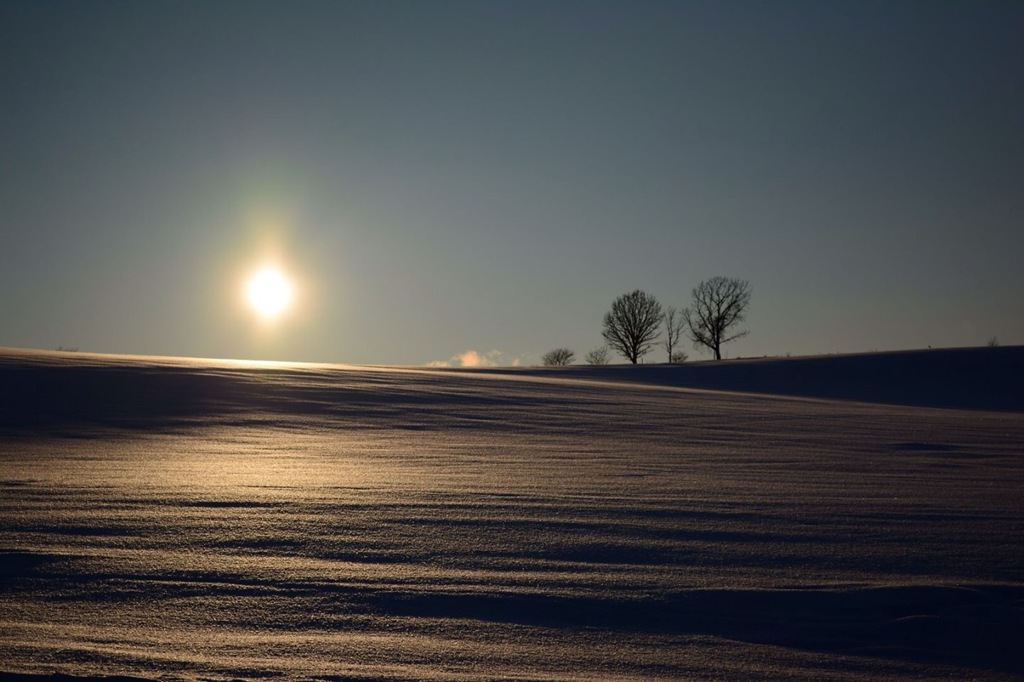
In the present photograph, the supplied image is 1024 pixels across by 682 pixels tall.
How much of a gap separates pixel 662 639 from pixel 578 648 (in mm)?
308

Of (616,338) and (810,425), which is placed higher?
(616,338)

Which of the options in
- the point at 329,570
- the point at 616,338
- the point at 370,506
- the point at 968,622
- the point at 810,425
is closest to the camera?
the point at 968,622

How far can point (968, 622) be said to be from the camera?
Result: 289cm

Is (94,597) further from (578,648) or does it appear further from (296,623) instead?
(578,648)

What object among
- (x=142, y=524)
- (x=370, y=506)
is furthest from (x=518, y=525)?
(x=142, y=524)

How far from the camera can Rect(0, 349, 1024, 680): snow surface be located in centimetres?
253

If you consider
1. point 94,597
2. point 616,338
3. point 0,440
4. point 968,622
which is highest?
point 616,338

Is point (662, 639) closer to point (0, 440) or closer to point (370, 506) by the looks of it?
point (370, 506)

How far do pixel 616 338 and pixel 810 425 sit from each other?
44.2m

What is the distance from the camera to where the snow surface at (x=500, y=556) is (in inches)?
99.7

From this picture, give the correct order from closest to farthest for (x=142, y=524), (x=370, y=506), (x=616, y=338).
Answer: (x=142, y=524)
(x=370, y=506)
(x=616, y=338)

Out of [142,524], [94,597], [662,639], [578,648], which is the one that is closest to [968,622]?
[662,639]

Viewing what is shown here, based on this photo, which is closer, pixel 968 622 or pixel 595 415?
pixel 968 622

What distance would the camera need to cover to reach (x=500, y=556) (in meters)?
3.51
